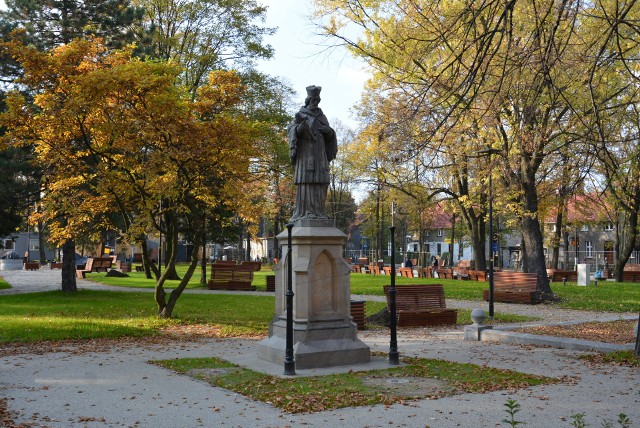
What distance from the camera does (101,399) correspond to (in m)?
7.89

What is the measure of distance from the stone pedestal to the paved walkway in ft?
1.04

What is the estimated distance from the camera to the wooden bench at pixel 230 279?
94.7ft

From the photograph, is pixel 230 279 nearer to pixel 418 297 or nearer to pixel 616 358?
pixel 418 297

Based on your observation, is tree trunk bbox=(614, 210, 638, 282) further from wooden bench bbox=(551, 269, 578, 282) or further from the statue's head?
the statue's head

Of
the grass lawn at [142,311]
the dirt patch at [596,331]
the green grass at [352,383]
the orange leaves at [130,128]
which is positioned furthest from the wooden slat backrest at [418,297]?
the green grass at [352,383]

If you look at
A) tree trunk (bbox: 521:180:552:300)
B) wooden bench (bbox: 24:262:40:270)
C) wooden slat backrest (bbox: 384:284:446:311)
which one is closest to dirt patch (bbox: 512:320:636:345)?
wooden slat backrest (bbox: 384:284:446:311)

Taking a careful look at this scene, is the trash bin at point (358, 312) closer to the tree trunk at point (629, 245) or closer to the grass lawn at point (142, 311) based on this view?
the grass lawn at point (142, 311)

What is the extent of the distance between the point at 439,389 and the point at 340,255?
2913mm

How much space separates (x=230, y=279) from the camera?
96.6 ft

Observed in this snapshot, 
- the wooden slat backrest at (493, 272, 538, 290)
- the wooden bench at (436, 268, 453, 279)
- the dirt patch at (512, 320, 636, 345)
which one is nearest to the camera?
the dirt patch at (512, 320, 636, 345)

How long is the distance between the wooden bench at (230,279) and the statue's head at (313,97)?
18.7 m

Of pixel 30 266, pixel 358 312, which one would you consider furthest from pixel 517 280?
pixel 30 266

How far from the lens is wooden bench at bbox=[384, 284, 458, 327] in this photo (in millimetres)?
16109

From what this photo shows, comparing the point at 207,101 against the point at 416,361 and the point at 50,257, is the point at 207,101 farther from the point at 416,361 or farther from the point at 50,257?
the point at 50,257
